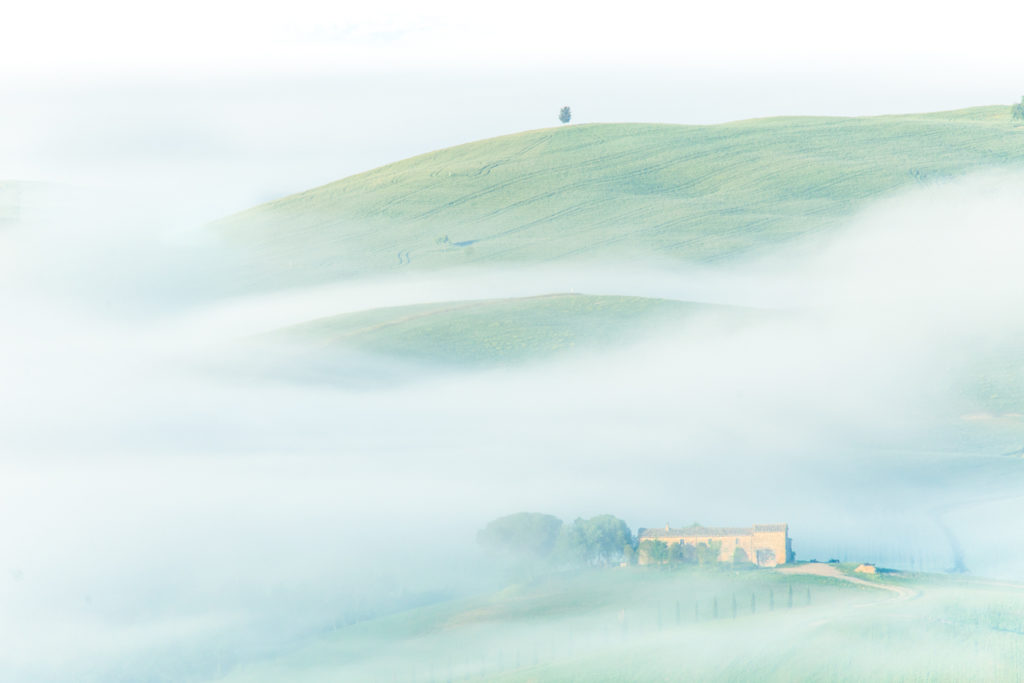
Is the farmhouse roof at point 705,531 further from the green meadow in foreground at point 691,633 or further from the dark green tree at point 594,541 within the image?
the green meadow in foreground at point 691,633

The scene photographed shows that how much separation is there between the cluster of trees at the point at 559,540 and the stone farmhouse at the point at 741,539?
75.4 inches

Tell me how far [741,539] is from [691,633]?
16.6m

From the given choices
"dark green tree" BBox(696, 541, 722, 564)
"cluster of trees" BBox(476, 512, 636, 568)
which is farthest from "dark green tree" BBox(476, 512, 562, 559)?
"dark green tree" BBox(696, 541, 722, 564)

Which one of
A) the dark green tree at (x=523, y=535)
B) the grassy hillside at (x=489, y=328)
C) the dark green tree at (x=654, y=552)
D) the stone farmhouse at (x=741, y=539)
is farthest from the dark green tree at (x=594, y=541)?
the grassy hillside at (x=489, y=328)

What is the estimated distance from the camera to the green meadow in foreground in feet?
278

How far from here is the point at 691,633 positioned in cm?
9144

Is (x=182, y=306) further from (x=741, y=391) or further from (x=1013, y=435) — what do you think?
(x=1013, y=435)

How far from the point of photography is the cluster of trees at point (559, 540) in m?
106

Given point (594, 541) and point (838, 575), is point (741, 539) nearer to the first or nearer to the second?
point (838, 575)

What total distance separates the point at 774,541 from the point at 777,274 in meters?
75.8

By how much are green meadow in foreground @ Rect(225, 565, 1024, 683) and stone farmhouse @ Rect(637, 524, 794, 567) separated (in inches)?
132

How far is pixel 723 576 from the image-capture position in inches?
3959

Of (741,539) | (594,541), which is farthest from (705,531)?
(594,541)

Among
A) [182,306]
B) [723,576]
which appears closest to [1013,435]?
[723,576]
